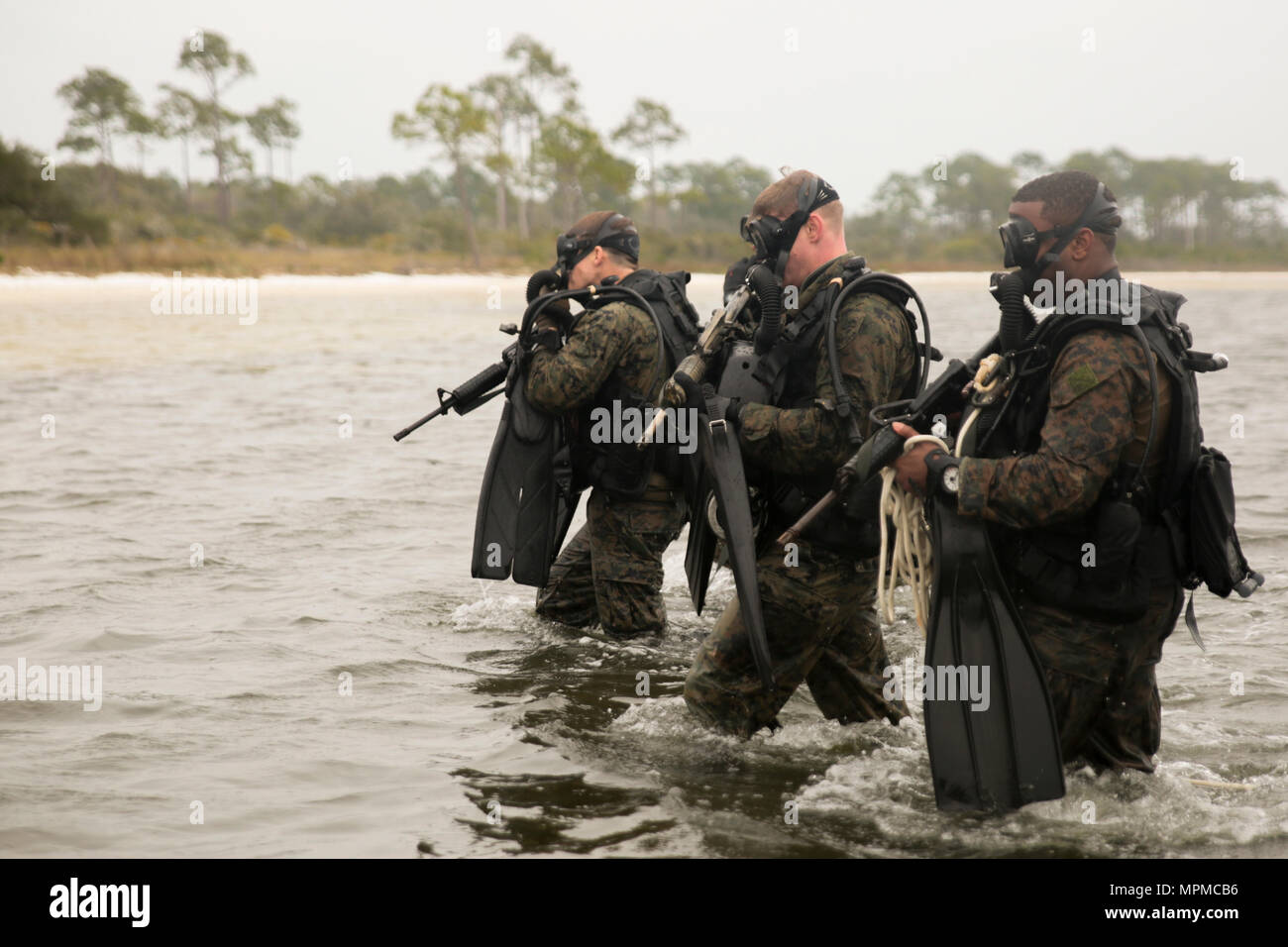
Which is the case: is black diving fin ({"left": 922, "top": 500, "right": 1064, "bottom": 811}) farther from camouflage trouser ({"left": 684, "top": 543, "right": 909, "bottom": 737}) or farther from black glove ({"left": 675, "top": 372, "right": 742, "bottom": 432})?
black glove ({"left": 675, "top": 372, "right": 742, "bottom": 432})

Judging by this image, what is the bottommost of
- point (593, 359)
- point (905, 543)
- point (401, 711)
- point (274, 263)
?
point (401, 711)

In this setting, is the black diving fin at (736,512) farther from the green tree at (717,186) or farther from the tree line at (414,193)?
the green tree at (717,186)

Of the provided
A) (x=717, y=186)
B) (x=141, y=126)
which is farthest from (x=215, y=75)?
(x=717, y=186)

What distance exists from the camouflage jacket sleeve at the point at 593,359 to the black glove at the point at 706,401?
129 centimetres

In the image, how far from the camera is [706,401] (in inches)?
159

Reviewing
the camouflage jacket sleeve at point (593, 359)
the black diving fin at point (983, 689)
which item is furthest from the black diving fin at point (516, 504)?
the black diving fin at point (983, 689)

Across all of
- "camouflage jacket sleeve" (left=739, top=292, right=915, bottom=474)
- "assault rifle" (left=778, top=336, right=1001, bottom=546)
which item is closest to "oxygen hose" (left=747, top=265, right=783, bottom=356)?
"camouflage jacket sleeve" (left=739, top=292, right=915, bottom=474)

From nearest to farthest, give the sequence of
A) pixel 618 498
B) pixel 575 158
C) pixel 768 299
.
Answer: pixel 768 299 → pixel 618 498 → pixel 575 158

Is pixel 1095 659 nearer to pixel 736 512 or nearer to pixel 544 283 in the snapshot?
pixel 736 512

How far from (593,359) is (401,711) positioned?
1.71m

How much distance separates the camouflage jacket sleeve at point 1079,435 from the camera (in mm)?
3250

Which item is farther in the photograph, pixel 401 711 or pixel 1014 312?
pixel 401 711

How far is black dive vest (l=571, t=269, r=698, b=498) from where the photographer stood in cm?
545

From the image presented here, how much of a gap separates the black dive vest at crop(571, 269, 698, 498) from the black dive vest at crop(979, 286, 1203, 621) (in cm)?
205
